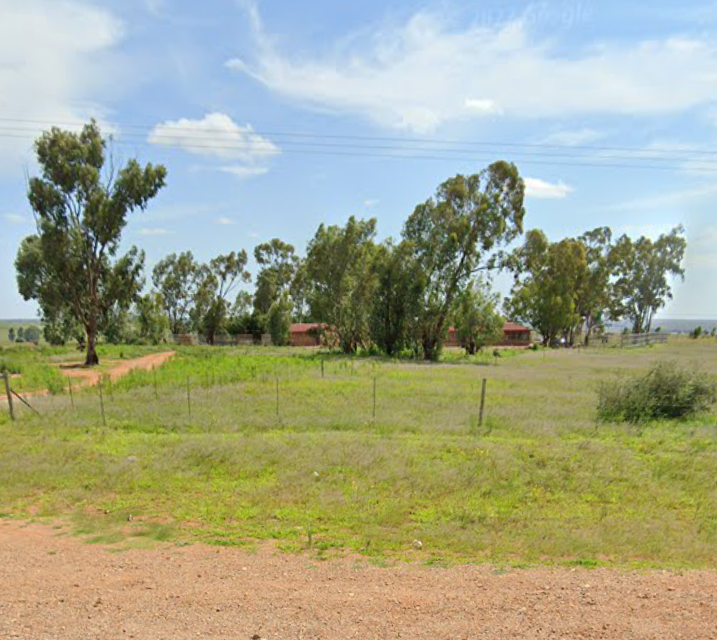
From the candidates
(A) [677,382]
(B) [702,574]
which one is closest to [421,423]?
(B) [702,574]

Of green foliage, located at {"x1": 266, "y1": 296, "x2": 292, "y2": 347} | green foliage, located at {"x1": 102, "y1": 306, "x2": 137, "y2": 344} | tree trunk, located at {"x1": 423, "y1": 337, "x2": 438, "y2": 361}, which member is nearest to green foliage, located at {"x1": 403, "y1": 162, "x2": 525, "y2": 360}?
tree trunk, located at {"x1": 423, "y1": 337, "x2": 438, "y2": 361}

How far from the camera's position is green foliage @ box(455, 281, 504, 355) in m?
49.1

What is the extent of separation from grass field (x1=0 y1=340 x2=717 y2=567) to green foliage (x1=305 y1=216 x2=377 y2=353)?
1305 inches

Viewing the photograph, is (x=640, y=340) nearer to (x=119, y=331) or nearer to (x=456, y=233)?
(x=456, y=233)

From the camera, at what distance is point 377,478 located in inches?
346

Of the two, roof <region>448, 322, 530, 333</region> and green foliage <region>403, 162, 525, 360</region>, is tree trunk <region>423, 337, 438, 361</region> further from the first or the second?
roof <region>448, 322, 530, 333</region>

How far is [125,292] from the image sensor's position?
1389 inches

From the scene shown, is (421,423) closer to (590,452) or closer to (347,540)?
(590,452)

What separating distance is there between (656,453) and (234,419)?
983cm

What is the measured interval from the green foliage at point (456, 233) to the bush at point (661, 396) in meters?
27.2

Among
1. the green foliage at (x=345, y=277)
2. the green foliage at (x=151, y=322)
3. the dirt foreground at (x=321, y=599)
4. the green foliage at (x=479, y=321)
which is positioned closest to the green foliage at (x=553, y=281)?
the green foliage at (x=479, y=321)

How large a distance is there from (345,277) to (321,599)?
4475 cm

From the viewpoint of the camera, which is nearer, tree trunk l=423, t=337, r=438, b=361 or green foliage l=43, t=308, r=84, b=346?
tree trunk l=423, t=337, r=438, b=361

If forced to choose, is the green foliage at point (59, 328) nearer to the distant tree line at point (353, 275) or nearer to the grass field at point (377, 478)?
the distant tree line at point (353, 275)
